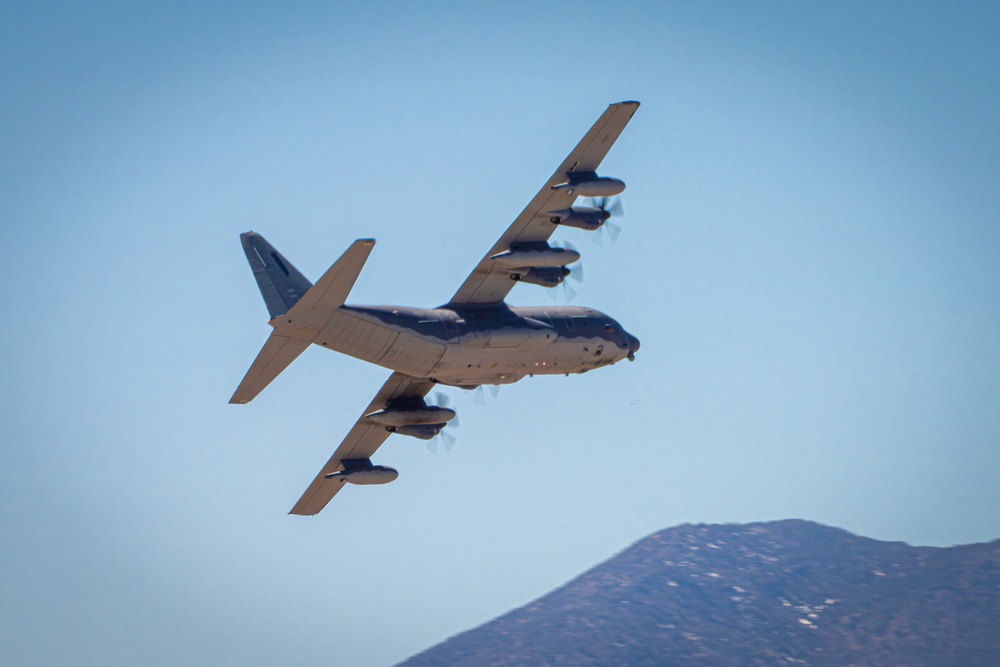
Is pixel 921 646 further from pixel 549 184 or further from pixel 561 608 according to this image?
pixel 549 184

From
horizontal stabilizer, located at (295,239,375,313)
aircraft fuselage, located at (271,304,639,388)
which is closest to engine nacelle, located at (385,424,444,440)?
aircraft fuselage, located at (271,304,639,388)

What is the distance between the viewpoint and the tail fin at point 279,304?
36.5 metres

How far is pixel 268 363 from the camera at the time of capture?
130 ft

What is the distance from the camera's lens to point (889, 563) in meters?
77.2

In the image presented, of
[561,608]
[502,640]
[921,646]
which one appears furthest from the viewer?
[561,608]

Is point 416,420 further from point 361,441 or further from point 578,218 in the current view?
point 578,218

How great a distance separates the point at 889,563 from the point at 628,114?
50449 millimetres

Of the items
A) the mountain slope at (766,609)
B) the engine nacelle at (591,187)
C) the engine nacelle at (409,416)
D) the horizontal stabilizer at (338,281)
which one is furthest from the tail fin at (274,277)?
the mountain slope at (766,609)

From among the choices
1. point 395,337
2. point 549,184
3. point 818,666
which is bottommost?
point 818,666

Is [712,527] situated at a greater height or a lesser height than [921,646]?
greater

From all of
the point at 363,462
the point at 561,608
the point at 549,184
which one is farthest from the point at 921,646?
the point at 549,184

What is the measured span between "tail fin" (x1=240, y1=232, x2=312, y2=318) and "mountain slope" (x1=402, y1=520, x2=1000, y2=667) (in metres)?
36.4

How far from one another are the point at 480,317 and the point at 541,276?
106 inches

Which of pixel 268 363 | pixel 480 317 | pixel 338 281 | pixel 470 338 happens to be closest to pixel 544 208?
pixel 480 317
